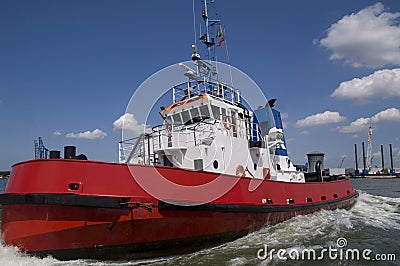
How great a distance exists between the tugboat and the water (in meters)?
0.18

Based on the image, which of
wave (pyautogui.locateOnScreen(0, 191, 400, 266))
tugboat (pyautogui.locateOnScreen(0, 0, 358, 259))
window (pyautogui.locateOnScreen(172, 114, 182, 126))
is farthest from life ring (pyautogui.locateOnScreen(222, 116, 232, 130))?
wave (pyautogui.locateOnScreen(0, 191, 400, 266))

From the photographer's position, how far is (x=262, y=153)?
36.7 ft

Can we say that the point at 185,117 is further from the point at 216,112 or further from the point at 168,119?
the point at 216,112

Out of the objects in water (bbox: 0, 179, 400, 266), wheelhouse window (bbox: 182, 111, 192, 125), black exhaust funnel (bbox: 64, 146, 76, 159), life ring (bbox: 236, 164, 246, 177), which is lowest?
water (bbox: 0, 179, 400, 266)

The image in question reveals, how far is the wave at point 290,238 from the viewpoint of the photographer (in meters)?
6.41

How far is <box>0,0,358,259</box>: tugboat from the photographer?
628 centimetres

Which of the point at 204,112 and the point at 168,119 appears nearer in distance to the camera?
the point at 204,112

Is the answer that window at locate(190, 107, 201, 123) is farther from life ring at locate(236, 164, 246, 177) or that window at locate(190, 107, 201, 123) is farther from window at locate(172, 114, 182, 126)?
life ring at locate(236, 164, 246, 177)

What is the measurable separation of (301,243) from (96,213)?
212 inches

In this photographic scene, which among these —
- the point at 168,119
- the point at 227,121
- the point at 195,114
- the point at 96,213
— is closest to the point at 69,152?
the point at 96,213

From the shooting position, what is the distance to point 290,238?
8.96m

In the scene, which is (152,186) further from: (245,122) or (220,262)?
(245,122)

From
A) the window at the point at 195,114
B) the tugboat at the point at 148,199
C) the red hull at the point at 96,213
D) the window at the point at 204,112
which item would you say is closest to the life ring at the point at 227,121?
the tugboat at the point at 148,199

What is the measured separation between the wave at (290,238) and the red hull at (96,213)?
199mm
